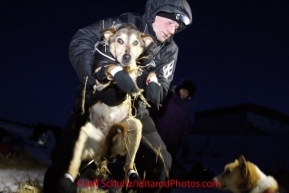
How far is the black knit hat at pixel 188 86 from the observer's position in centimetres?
398

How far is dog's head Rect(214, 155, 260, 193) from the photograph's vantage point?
2594mm

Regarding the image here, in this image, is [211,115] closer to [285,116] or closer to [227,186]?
[285,116]

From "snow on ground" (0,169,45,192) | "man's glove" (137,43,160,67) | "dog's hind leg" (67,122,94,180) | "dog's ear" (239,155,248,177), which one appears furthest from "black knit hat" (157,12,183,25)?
"snow on ground" (0,169,45,192)

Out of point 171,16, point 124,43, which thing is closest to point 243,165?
point 171,16

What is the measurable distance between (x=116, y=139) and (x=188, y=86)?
2635 mm

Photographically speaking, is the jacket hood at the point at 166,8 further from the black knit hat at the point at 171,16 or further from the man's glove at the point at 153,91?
the man's glove at the point at 153,91

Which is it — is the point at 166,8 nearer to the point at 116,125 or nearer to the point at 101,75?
the point at 101,75

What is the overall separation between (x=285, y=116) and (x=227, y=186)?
1795 cm

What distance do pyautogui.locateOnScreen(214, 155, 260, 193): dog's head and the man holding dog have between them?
125cm

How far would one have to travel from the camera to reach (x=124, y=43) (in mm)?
1555

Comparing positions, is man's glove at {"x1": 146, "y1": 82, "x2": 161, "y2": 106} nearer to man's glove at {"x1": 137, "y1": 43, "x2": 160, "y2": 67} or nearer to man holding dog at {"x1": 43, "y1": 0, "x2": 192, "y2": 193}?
man holding dog at {"x1": 43, "y1": 0, "x2": 192, "y2": 193}

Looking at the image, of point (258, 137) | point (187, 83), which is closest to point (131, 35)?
point (187, 83)

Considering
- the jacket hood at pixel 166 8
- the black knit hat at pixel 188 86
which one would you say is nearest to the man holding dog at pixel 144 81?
the jacket hood at pixel 166 8

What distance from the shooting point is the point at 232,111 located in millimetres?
17703
